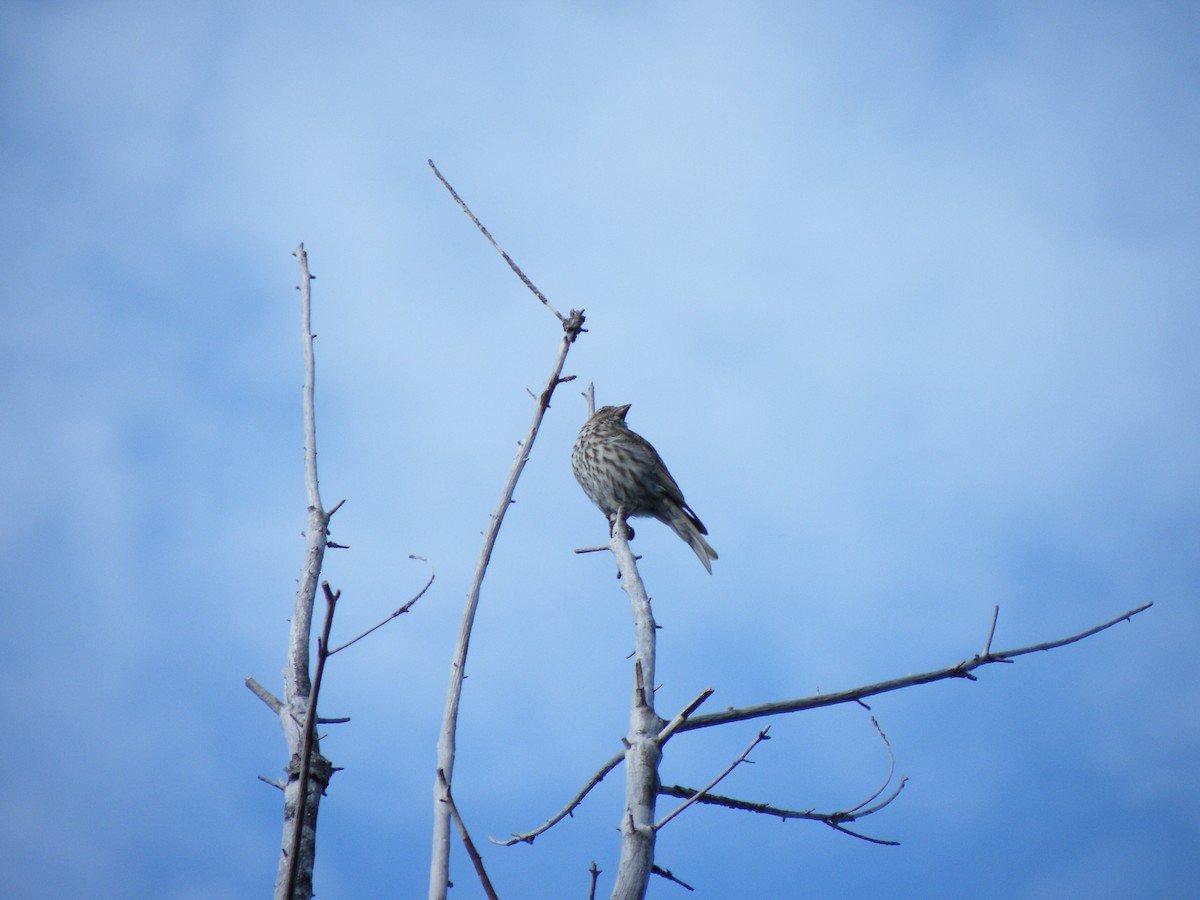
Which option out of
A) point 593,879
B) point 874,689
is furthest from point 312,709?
point 874,689

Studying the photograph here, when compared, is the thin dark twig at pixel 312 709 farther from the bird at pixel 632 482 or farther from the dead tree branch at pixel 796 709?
the bird at pixel 632 482

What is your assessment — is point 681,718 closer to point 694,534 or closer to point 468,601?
point 468,601

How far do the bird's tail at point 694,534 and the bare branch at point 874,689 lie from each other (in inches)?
157

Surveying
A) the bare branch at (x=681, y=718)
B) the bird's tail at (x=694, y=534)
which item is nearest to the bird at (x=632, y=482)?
the bird's tail at (x=694, y=534)

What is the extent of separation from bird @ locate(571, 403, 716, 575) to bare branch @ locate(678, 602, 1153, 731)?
4.03m

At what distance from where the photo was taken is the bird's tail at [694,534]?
304 inches

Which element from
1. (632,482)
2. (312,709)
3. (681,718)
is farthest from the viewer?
(632,482)

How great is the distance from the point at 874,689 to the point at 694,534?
4318mm

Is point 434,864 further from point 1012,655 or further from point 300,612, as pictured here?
point 1012,655

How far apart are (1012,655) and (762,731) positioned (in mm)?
1019

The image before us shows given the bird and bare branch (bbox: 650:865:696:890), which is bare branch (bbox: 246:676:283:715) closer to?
bare branch (bbox: 650:865:696:890)

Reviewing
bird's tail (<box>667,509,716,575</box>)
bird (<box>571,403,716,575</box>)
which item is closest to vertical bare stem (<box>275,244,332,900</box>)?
bird (<box>571,403,716,575</box>)

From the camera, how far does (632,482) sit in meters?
7.78

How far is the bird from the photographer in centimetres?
780
